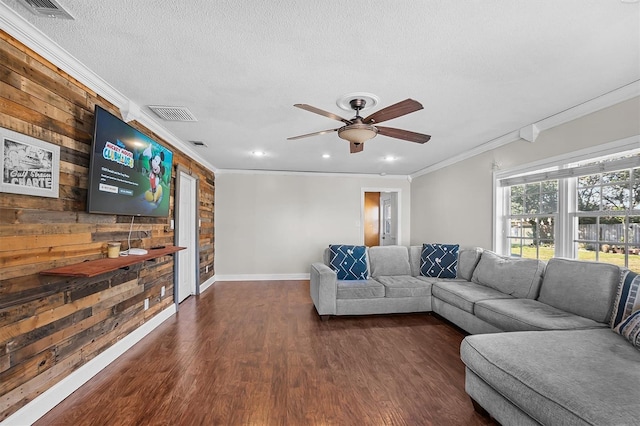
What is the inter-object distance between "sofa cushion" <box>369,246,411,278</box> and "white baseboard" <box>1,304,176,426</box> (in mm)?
3029

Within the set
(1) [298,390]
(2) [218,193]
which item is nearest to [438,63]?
(1) [298,390]

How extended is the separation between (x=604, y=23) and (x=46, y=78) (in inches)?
139

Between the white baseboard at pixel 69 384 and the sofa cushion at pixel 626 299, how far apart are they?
4.00 meters

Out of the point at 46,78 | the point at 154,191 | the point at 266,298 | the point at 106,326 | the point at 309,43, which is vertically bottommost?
the point at 266,298

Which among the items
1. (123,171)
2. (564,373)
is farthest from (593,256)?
(123,171)

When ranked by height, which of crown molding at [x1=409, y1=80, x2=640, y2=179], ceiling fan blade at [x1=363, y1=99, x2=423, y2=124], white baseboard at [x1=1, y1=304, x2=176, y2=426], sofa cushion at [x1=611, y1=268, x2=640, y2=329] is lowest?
white baseboard at [x1=1, y1=304, x2=176, y2=426]

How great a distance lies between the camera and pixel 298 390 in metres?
2.16

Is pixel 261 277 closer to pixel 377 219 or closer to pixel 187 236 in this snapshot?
pixel 187 236

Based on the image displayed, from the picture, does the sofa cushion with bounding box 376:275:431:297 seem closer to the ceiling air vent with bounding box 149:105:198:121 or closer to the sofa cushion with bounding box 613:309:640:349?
the sofa cushion with bounding box 613:309:640:349

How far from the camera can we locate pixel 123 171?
255cm

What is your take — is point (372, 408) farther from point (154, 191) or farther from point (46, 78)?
point (46, 78)

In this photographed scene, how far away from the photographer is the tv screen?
223 centimetres

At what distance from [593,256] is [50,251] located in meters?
4.68

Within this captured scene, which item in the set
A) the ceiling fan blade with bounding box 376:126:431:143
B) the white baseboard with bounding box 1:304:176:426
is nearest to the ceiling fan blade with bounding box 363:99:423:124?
the ceiling fan blade with bounding box 376:126:431:143
